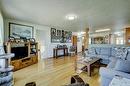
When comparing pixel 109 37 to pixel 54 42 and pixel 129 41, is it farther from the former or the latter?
pixel 54 42

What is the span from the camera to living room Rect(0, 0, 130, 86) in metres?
2.57

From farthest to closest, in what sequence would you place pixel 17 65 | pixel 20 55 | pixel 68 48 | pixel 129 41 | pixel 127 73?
1. pixel 68 48
2. pixel 129 41
3. pixel 20 55
4. pixel 17 65
5. pixel 127 73

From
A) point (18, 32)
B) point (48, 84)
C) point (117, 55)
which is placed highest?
point (18, 32)

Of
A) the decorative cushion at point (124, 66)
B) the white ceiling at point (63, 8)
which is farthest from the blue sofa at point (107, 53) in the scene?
the decorative cushion at point (124, 66)

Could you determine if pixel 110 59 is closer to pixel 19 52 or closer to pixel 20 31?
pixel 19 52

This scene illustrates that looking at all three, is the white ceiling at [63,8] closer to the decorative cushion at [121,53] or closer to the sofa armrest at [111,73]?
the decorative cushion at [121,53]

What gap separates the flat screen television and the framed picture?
84cm

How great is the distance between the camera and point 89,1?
2.91 metres

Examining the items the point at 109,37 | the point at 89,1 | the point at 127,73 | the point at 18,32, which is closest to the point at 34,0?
the point at 89,1

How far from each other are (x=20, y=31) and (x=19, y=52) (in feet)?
4.33

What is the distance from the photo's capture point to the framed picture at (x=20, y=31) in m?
5.03

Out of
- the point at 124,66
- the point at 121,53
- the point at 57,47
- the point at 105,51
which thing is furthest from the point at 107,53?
the point at 57,47

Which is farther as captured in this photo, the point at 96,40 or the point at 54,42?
the point at 96,40

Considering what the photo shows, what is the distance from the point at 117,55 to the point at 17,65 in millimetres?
4269
